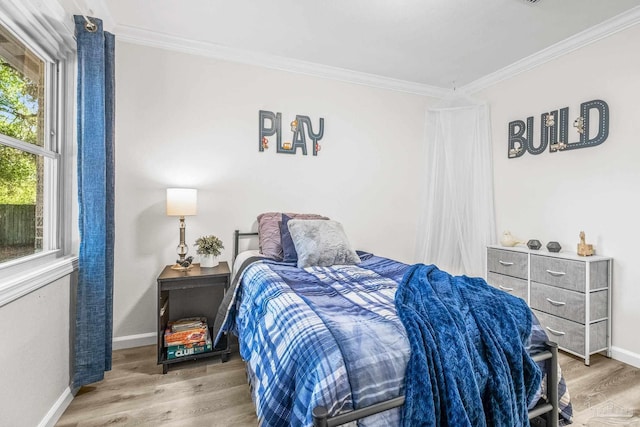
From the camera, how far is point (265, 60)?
3.12 metres

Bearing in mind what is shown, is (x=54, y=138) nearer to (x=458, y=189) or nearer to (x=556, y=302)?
(x=458, y=189)

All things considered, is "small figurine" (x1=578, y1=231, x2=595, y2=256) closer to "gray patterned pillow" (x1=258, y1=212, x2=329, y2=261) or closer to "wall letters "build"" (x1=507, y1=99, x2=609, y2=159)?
"wall letters "build"" (x1=507, y1=99, x2=609, y2=159)

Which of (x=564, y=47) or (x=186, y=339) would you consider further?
(x=564, y=47)

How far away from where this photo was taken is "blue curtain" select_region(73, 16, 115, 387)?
2008mm

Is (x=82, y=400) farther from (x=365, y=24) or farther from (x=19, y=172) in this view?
(x=365, y=24)

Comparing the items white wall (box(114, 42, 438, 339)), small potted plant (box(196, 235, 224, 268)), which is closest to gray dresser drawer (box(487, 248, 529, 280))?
white wall (box(114, 42, 438, 339))

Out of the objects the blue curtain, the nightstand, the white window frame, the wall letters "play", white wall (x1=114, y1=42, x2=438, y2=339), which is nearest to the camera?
the white window frame

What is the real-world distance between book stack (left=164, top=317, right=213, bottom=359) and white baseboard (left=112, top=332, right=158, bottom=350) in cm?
41

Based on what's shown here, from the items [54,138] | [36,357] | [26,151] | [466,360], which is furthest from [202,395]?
[54,138]

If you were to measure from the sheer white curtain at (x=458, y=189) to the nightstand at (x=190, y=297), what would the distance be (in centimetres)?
239

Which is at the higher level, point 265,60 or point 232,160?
point 265,60

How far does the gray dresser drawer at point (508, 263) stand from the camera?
2955mm

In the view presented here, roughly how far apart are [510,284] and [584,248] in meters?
0.69

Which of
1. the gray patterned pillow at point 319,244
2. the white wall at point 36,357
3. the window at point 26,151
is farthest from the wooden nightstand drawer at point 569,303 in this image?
the window at point 26,151
